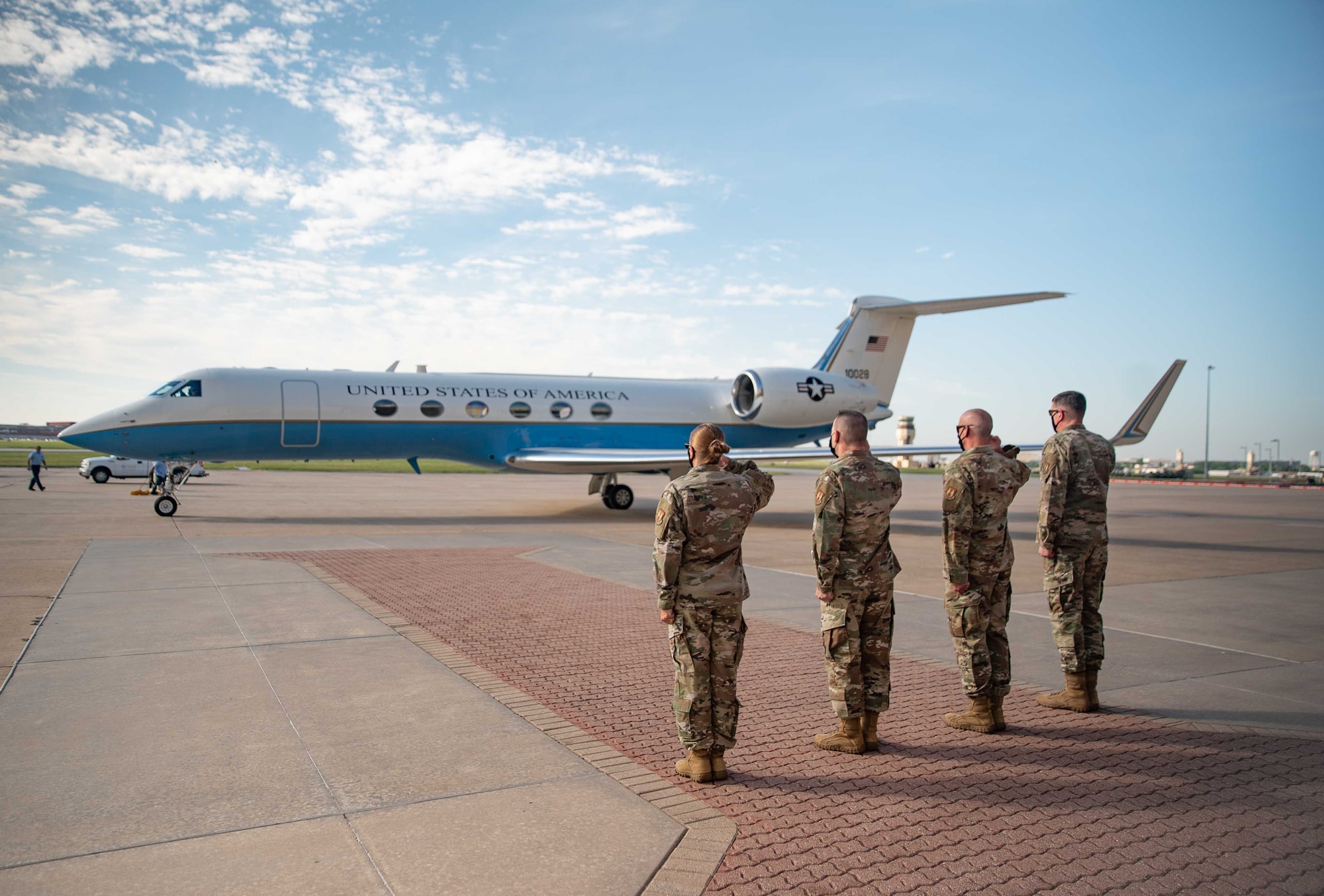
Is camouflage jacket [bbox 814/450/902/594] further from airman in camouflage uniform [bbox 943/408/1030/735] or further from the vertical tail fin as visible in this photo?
the vertical tail fin

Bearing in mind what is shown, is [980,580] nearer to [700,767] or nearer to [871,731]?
[871,731]

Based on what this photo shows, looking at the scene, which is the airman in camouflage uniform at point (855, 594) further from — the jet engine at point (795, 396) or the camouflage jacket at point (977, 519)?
the jet engine at point (795, 396)

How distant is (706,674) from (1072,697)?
295 cm

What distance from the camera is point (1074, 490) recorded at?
5.84 meters

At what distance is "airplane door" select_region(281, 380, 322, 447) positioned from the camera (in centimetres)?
1848

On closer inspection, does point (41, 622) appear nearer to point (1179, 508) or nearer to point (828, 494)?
point (828, 494)

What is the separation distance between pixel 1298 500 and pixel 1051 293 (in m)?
21.7

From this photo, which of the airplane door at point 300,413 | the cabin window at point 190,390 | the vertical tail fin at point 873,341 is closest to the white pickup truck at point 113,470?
the cabin window at point 190,390

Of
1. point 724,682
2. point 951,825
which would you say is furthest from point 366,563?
point 951,825

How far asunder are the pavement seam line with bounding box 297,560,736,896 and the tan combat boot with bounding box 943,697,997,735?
6.80ft

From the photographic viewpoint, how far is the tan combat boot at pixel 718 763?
14.3ft

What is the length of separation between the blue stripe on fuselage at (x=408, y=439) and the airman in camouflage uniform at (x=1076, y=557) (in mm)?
16102

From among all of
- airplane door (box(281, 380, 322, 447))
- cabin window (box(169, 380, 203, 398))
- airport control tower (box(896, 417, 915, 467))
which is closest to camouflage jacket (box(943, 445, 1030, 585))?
airplane door (box(281, 380, 322, 447))

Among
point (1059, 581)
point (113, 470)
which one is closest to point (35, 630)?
point (1059, 581)
